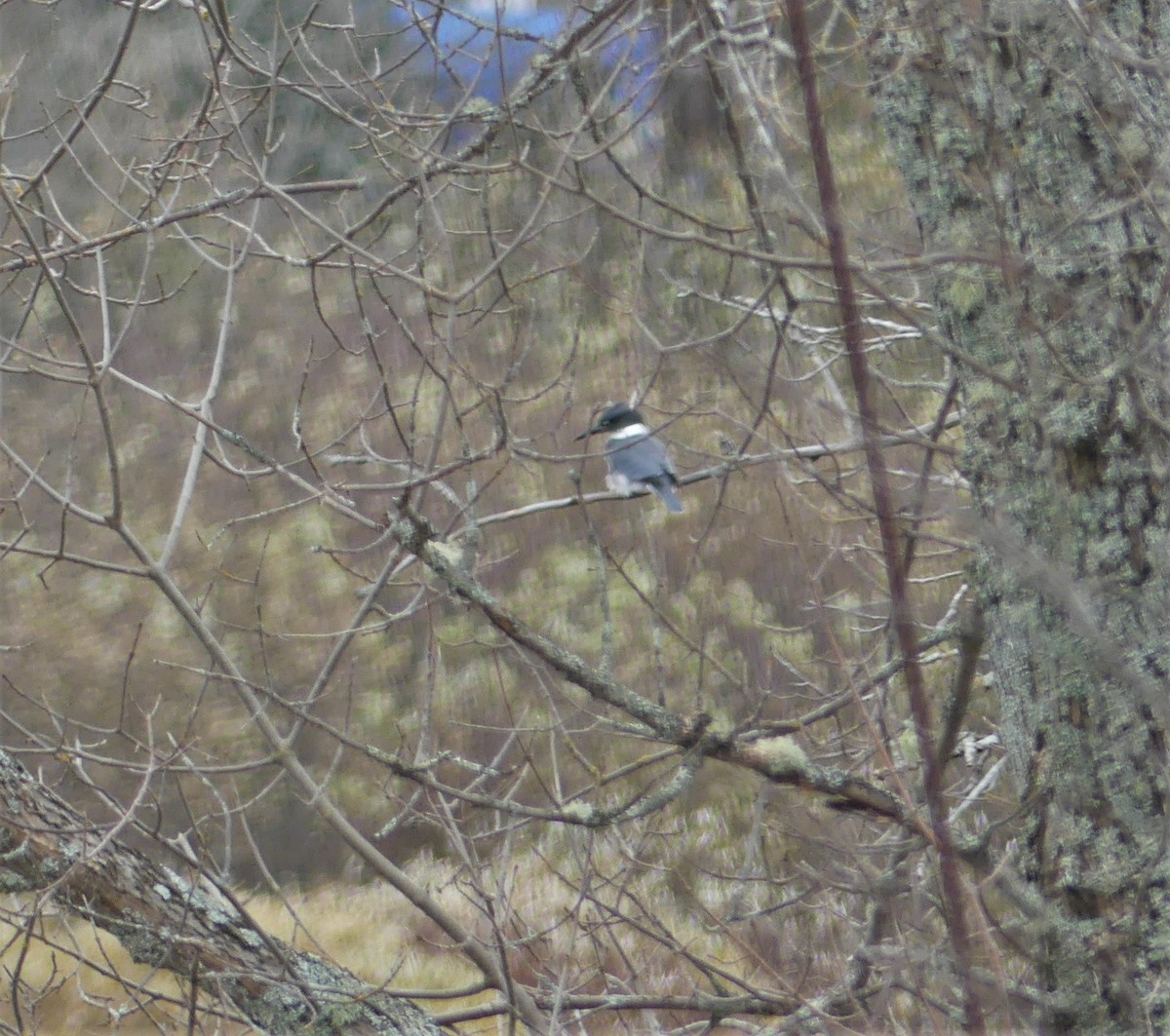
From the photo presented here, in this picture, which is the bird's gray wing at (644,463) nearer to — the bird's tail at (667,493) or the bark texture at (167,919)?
the bird's tail at (667,493)

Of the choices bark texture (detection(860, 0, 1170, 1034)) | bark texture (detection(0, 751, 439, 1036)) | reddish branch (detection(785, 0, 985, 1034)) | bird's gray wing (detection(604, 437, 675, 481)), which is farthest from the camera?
bird's gray wing (detection(604, 437, 675, 481))

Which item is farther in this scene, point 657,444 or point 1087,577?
point 657,444

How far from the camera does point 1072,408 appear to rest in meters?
1.60

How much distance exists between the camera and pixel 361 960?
6.29 metres

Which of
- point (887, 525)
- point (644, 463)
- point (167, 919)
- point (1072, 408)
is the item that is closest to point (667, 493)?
point (644, 463)

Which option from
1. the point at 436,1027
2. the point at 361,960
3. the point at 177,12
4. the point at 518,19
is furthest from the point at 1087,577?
the point at 177,12

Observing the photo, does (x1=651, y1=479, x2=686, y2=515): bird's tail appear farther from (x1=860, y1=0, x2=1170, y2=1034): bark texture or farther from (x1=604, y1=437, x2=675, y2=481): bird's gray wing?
(x1=860, y1=0, x2=1170, y2=1034): bark texture

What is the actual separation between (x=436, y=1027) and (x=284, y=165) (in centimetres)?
750

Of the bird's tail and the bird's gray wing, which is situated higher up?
the bird's gray wing

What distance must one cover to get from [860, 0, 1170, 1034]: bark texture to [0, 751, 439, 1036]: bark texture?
4.43ft

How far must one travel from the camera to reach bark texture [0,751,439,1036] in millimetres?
2416

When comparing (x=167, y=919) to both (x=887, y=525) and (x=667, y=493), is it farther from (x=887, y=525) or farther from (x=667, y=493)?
(x=667, y=493)

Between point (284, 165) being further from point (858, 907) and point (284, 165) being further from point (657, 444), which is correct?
point (858, 907)

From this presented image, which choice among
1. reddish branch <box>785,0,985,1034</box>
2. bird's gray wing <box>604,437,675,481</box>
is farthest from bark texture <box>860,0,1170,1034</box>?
bird's gray wing <box>604,437,675,481</box>
